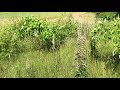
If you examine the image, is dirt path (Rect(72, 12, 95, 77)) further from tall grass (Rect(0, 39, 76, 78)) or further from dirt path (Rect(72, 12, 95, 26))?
tall grass (Rect(0, 39, 76, 78))

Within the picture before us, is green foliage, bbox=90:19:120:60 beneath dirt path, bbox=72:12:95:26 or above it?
beneath

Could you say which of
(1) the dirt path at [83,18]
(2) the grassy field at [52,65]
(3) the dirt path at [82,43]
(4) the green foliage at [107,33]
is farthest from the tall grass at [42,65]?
(1) the dirt path at [83,18]

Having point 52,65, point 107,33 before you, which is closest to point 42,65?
point 52,65

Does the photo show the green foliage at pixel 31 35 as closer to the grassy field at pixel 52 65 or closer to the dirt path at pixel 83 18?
the grassy field at pixel 52 65

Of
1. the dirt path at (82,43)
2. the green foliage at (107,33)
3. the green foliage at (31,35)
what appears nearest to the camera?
the dirt path at (82,43)

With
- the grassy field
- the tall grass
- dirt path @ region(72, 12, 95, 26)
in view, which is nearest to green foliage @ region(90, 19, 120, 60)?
the grassy field

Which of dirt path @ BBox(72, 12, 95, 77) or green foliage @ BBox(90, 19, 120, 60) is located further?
green foliage @ BBox(90, 19, 120, 60)

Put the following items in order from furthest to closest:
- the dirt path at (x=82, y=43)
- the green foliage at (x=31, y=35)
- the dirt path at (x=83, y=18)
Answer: the dirt path at (x=83, y=18) < the green foliage at (x=31, y=35) < the dirt path at (x=82, y=43)

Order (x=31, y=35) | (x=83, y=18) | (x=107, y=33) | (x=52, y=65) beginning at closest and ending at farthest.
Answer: (x=52, y=65)
(x=107, y=33)
(x=31, y=35)
(x=83, y=18)

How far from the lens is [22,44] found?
6078mm

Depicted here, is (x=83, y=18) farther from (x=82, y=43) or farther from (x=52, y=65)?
(x=52, y=65)
